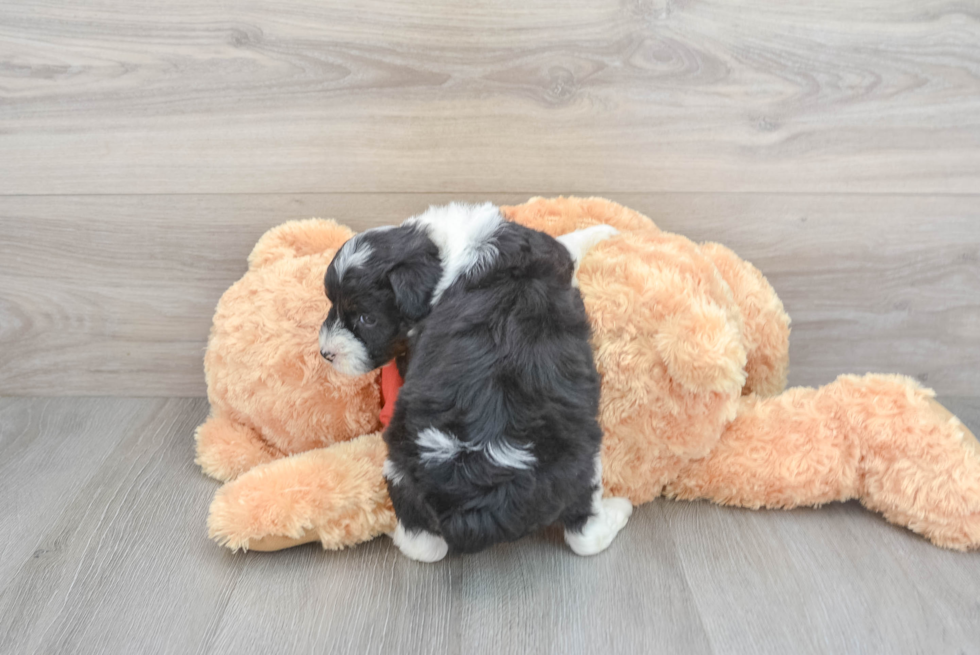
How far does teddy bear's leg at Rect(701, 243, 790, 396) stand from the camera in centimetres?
124

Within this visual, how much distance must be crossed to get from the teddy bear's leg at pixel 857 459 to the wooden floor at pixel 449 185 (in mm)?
46

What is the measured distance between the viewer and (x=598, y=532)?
107cm

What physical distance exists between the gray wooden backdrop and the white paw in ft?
2.25

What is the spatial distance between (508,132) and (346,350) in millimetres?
620

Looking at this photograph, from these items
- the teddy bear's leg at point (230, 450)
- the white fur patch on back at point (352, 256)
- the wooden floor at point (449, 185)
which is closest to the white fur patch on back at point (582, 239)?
the wooden floor at point (449, 185)

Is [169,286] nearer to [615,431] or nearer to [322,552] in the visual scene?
[322,552]

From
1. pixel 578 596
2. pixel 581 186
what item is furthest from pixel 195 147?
pixel 578 596

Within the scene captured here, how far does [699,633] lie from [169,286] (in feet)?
4.27

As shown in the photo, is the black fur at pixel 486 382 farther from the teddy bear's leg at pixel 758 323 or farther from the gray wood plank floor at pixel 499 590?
the teddy bear's leg at pixel 758 323

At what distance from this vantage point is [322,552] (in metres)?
1.10

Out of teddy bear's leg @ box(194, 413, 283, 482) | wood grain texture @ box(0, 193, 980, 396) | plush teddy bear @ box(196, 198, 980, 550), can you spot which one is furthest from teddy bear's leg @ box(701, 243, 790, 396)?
teddy bear's leg @ box(194, 413, 283, 482)

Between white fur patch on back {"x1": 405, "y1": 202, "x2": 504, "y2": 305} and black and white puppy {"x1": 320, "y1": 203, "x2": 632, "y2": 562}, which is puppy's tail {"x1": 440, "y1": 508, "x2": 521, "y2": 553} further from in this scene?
white fur patch on back {"x1": 405, "y1": 202, "x2": 504, "y2": 305}

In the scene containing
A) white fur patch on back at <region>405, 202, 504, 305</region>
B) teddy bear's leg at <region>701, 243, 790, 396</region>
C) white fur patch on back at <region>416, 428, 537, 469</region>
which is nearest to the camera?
white fur patch on back at <region>416, 428, 537, 469</region>

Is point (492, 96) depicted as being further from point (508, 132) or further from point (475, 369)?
point (475, 369)
